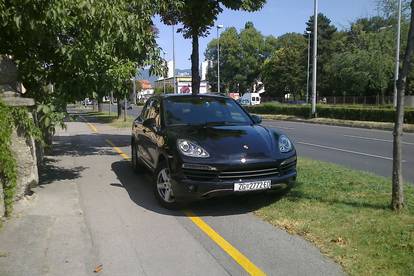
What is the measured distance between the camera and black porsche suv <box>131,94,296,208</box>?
6.41m

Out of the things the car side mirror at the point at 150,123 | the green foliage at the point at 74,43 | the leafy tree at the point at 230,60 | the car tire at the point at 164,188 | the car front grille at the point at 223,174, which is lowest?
the car tire at the point at 164,188

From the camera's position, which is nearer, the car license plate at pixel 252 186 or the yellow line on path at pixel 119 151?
the car license plate at pixel 252 186

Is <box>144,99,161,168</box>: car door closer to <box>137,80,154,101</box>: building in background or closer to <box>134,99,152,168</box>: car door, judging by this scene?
<box>134,99,152,168</box>: car door

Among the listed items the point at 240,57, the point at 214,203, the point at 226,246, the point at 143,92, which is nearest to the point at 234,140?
the point at 214,203

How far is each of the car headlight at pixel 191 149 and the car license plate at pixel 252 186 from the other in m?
0.55

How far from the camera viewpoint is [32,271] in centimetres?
469

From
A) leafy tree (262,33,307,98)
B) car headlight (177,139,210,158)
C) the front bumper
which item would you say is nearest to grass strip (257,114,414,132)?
the front bumper

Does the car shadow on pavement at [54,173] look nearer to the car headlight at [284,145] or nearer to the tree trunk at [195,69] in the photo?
the car headlight at [284,145]

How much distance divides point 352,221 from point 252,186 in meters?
1.29

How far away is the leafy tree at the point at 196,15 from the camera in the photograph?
13211mm

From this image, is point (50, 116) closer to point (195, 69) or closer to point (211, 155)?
point (211, 155)

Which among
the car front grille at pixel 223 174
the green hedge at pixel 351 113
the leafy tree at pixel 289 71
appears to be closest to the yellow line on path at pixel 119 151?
the car front grille at pixel 223 174

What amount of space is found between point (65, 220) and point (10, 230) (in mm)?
759

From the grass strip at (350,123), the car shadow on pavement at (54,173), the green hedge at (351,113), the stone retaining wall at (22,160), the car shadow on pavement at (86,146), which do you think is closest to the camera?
the stone retaining wall at (22,160)
